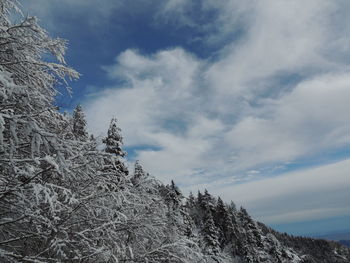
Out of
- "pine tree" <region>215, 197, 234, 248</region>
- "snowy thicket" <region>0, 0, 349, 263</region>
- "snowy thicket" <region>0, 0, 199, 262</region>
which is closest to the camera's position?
"snowy thicket" <region>0, 0, 349, 263</region>

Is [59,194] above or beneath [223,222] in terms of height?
beneath

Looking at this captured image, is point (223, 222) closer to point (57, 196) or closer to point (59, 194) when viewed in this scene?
point (59, 194)

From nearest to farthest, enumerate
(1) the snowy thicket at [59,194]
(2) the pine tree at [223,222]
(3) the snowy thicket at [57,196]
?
1. (1) the snowy thicket at [59,194]
2. (3) the snowy thicket at [57,196]
3. (2) the pine tree at [223,222]

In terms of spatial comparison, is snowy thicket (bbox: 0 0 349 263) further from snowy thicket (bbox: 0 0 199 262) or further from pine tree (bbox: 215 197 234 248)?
pine tree (bbox: 215 197 234 248)

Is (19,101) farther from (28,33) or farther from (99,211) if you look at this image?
(99,211)

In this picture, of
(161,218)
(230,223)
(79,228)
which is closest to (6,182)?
(79,228)

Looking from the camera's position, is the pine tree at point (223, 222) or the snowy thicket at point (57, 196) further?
the pine tree at point (223, 222)

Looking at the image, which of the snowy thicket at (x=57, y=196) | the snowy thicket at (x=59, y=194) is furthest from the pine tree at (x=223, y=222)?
the snowy thicket at (x=57, y=196)

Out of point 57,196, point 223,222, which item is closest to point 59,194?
point 57,196

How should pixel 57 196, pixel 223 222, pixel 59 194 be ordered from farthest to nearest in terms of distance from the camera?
pixel 223 222, pixel 59 194, pixel 57 196

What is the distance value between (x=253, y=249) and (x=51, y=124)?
198 ft

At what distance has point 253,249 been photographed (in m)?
57.1

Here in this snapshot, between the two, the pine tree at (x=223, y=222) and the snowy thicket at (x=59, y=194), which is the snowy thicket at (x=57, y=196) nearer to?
the snowy thicket at (x=59, y=194)

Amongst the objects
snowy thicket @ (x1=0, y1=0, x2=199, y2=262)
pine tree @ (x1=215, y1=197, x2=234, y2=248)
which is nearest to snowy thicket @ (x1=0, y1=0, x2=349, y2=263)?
snowy thicket @ (x1=0, y1=0, x2=199, y2=262)
